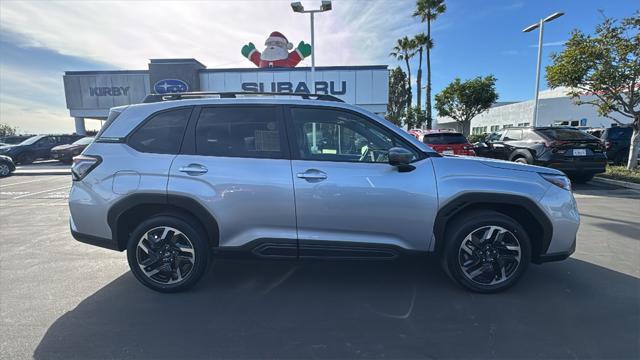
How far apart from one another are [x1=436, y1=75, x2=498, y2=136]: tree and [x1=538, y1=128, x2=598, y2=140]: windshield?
796 inches

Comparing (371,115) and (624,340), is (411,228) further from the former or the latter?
(624,340)

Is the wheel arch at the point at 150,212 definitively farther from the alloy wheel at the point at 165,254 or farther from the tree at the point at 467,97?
the tree at the point at 467,97

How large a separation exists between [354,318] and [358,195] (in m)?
1.06

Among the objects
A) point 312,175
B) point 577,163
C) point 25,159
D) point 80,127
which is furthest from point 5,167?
point 577,163

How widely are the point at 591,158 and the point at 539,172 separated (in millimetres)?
7538

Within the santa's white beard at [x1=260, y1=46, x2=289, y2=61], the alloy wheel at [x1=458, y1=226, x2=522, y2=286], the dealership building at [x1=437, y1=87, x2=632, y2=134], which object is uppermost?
the santa's white beard at [x1=260, y1=46, x2=289, y2=61]

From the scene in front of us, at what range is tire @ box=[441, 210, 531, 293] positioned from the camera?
3.12 m

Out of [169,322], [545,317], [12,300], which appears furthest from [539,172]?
[12,300]

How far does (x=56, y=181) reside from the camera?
1205cm

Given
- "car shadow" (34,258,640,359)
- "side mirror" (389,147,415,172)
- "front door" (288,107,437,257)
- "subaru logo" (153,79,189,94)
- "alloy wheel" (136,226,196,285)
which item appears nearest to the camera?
"car shadow" (34,258,640,359)

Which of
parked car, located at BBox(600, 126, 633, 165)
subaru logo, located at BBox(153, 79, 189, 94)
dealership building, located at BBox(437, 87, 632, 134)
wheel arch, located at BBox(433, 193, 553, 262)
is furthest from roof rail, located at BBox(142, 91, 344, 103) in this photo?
dealership building, located at BBox(437, 87, 632, 134)

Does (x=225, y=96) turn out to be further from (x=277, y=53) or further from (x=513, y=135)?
(x=277, y=53)

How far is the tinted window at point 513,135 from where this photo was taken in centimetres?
1016

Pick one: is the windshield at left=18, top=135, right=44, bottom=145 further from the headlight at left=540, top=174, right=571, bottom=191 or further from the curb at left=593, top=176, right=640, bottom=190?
the curb at left=593, top=176, right=640, bottom=190
